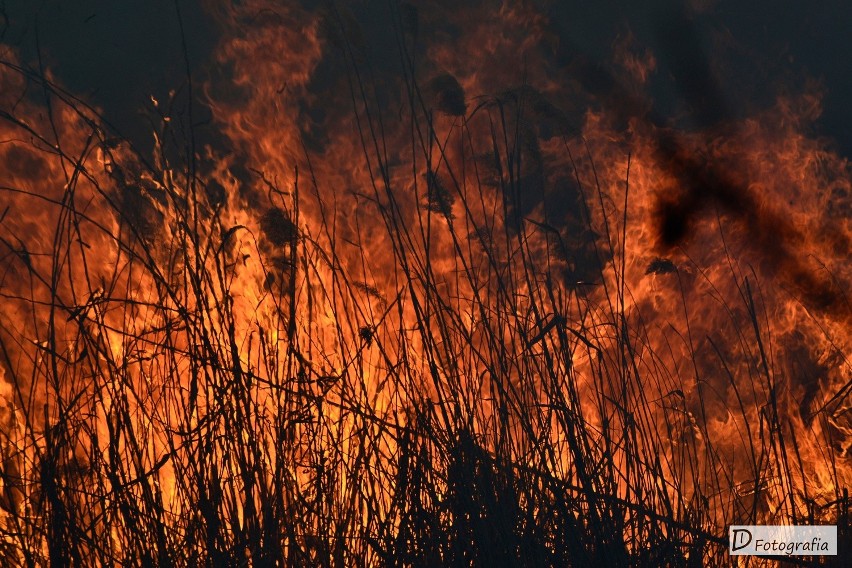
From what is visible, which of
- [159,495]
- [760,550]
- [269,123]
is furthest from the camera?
[269,123]

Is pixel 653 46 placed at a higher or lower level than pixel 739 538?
higher

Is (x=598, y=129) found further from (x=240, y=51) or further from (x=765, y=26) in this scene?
(x=240, y=51)

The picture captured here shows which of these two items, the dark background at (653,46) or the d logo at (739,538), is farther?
the dark background at (653,46)

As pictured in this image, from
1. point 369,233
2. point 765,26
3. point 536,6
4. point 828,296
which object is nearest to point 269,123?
point 369,233

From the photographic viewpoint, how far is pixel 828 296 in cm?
207

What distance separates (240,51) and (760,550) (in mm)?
1674

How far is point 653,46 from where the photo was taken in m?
2.17

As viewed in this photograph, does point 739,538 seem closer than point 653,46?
Yes

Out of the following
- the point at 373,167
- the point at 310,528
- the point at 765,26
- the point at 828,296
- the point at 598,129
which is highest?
the point at 765,26

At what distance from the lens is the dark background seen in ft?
6.82

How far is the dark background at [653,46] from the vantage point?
6.82 feet

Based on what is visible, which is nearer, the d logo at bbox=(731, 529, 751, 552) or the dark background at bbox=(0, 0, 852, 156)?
the d logo at bbox=(731, 529, 751, 552)

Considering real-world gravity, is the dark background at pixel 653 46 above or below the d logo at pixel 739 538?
above

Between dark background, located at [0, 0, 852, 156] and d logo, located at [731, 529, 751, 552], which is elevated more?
dark background, located at [0, 0, 852, 156]
